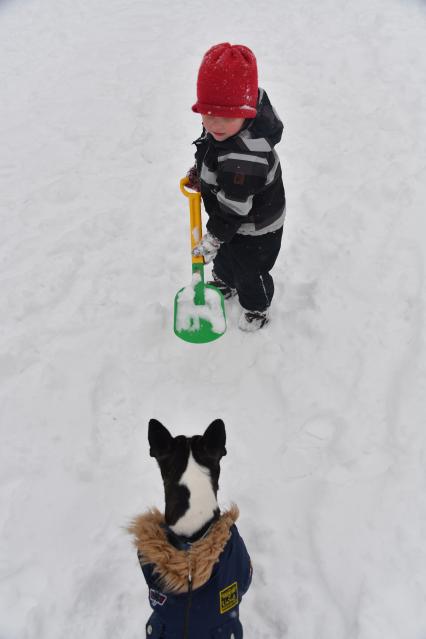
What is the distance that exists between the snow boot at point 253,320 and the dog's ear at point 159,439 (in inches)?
52.0

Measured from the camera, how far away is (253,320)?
2910 millimetres

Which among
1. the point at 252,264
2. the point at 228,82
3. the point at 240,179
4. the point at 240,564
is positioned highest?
the point at 228,82

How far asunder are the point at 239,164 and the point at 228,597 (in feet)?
5.58

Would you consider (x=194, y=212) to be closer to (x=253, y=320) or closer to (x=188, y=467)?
(x=253, y=320)

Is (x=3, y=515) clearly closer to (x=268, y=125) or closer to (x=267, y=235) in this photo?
(x=267, y=235)

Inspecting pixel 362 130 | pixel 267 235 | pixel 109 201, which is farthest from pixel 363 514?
pixel 362 130

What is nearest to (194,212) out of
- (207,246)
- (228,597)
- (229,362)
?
(207,246)

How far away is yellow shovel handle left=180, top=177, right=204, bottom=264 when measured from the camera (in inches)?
98.1

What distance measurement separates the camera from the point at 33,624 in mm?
2033

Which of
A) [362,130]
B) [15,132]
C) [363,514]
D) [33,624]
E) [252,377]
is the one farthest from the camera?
[15,132]

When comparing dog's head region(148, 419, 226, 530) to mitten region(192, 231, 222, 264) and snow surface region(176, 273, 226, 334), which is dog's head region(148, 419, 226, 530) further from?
snow surface region(176, 273, 226, 334)

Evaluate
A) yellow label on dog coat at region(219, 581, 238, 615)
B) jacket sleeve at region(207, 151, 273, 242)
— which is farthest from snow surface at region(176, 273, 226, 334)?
yellow label on dog coat at region(219, 581, 238, 615)

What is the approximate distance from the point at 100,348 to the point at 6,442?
762mm

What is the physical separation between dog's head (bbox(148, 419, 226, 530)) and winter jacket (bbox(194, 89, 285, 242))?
1034 millimetres
